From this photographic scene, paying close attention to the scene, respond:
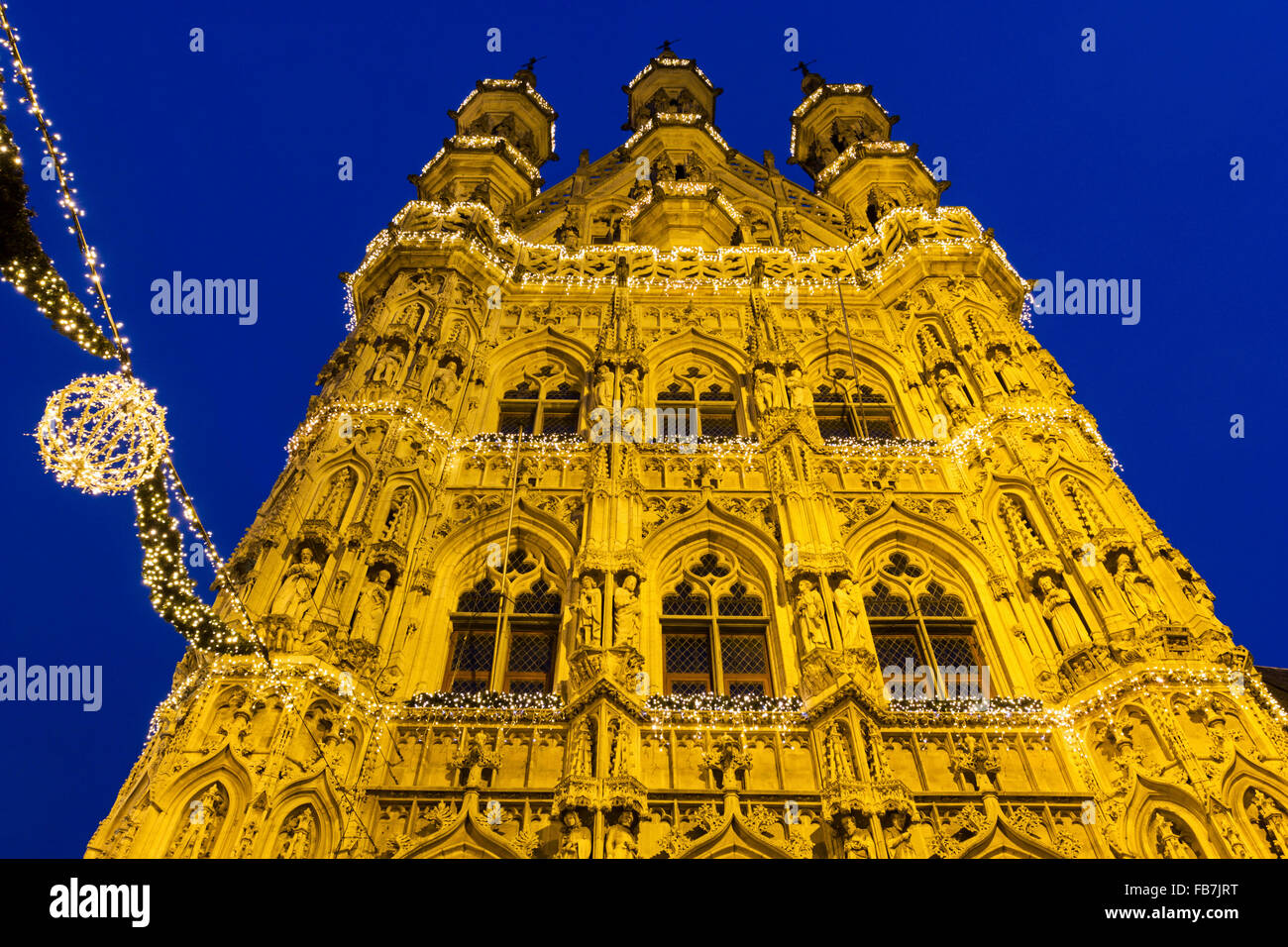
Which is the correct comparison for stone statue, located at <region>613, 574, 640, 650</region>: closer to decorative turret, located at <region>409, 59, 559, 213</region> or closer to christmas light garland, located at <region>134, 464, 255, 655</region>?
christmas light garland, located at <region>134, 464, 255, 655</region>

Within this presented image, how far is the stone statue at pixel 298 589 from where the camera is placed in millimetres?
13164

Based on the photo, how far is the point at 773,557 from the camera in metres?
15.9

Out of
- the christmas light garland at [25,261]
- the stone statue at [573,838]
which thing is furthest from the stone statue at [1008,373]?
the christmas light garland at [25,261]

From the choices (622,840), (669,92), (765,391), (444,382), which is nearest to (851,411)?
(765,391)

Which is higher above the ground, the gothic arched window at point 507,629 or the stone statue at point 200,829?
the gothic arched window at point 507,629

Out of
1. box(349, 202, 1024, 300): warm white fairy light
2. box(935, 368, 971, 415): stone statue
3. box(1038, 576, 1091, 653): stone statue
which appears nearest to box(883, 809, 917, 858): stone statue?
box(1038, 576, 1091, 653): stone statue

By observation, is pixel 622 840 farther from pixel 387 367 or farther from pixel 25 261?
pixel 387 367

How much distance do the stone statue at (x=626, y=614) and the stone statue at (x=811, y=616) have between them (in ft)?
7.15

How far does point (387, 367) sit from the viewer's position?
1833cm

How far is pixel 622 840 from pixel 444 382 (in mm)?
10120

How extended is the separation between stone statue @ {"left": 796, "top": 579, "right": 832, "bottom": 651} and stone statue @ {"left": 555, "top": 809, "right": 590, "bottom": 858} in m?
3.95

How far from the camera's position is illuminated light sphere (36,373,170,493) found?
28.5 feet

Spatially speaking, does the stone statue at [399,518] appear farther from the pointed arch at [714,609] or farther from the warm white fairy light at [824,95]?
the warm white fairy light at [824,95]
